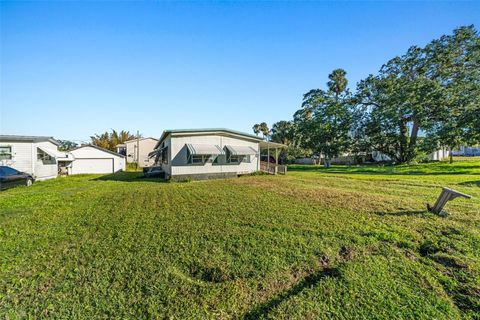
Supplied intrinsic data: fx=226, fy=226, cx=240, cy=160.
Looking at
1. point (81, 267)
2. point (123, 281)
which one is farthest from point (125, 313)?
point (81, 267)

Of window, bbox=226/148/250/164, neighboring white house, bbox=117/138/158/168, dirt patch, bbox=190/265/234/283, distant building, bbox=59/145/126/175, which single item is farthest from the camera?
neighboring white house, bbox=117/138/158/168

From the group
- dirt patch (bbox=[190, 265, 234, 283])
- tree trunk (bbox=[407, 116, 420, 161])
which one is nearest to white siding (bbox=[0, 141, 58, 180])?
dirt patch (bbox=[190, 265, 234, 283])

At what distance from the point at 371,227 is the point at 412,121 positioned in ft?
87.4

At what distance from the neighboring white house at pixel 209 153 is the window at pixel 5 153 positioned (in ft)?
34.9

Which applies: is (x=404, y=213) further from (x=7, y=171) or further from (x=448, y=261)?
(x=7, y=171)

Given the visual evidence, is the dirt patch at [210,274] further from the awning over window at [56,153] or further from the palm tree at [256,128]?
the palm tree at [256,128]

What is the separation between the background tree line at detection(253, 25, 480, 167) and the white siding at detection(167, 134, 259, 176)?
14930 millimetres

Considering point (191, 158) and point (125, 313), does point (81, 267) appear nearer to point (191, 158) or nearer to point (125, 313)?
point (125, 313)

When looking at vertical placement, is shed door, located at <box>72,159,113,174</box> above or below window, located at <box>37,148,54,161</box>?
below

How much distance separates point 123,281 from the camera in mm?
3668

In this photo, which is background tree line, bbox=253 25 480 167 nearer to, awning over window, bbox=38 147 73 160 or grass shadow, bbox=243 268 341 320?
grass shadow, bbox=243 268 341 320

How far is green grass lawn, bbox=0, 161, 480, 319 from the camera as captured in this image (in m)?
3.11

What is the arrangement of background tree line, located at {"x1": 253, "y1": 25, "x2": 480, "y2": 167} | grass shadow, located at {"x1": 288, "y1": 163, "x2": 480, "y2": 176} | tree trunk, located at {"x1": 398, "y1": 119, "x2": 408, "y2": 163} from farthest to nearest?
tree trunk, located at {"x1": 398, "y1": 119, "x2": 408, "y2": 163}, background tree line, located at {"x1": 253, "y1": 25, "x2": 480, "y2": 167}, grass shadow, located at {"x1": 288, "y1": 163, "x2": 480, "y2": 176}

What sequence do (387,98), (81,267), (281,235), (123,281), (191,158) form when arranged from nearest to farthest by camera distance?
(123,281)
(81,267)
(281,235)
(191,158)
(387,98)
